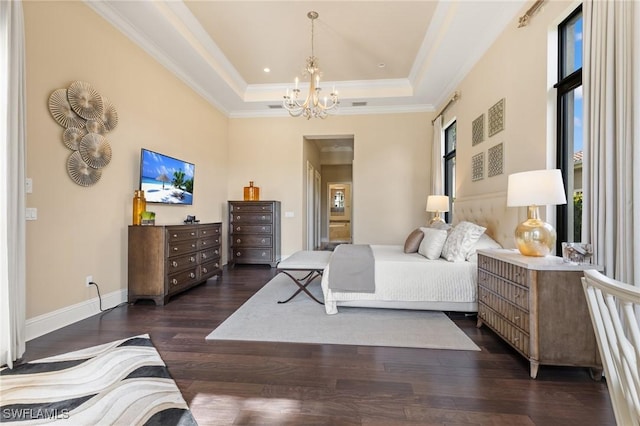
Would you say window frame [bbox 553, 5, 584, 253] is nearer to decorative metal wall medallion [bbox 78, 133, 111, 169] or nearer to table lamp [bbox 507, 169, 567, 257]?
table lamp [bbox 507, 169, 567, 257]

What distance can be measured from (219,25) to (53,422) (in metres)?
4.12

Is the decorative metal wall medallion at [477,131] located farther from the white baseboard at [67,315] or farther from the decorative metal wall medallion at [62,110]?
the white baseboard at [67,315]

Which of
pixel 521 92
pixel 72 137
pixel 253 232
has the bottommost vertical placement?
pixel 253 232

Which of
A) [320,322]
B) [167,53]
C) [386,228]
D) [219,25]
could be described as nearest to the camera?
[320,322]

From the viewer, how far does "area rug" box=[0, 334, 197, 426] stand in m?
1.46

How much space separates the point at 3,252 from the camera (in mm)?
1920

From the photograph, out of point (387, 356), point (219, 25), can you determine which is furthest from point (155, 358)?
point (219, 25)

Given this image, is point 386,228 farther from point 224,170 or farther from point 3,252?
point 3,252

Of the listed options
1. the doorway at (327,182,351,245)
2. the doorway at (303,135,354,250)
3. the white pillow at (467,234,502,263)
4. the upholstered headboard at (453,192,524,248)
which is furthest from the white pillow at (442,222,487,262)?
the doorway at (327,182,351,245)

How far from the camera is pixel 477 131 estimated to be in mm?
3764

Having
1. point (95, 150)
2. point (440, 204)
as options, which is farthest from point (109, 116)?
point (440, 204)

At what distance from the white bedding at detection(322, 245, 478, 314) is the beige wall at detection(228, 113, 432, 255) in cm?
296

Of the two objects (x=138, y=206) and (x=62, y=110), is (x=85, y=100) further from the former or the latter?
(x=138, y=206)

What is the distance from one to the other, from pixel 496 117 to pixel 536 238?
184cm
